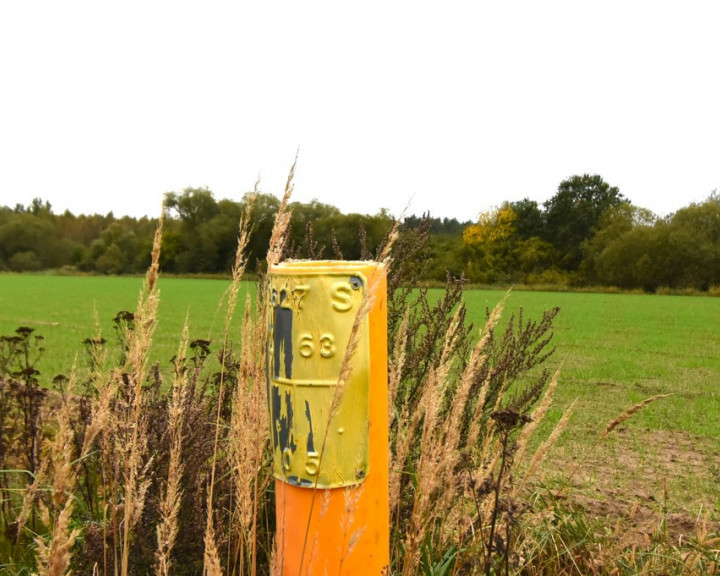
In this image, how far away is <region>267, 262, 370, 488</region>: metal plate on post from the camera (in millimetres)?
1730

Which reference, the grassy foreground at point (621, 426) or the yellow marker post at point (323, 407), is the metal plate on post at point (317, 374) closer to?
the yellow marker post at point (323, 407)

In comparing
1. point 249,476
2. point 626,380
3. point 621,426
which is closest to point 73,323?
point 626,380

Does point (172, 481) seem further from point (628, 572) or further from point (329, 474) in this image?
point (628, 572)

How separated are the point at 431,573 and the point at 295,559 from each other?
22.8 inches

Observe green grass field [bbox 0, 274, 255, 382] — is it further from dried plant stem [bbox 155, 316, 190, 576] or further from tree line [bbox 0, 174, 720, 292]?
tree line [bbox 0, 174, 720, 292]

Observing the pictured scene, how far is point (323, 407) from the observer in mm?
1726

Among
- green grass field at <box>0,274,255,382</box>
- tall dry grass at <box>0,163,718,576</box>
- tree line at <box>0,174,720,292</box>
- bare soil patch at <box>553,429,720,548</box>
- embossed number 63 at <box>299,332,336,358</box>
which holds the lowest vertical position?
green grass field at <box>0,274,255,382</box>

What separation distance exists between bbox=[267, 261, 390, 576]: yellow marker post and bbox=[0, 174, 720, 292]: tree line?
3069 cm

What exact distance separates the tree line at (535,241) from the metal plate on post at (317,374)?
30728 millimetres

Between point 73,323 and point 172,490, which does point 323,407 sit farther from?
point 73,323

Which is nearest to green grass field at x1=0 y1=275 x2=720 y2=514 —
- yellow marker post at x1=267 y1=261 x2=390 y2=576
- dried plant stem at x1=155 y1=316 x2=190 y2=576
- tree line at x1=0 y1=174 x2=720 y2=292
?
dried plant stem at x1=155 y1=316 x2=190 y2=576

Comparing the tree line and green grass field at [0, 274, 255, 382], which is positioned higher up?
the tree line

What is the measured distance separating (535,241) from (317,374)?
2186 inches

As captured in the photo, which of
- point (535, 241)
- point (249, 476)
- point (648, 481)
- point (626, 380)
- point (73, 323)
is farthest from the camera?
point (535, 241)
